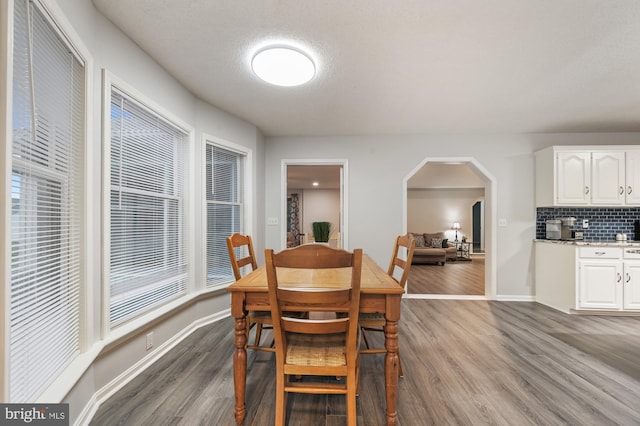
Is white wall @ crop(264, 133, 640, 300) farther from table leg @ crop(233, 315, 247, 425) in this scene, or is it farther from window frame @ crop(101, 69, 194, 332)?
table leg @ crop(233, 315, 247, 425)

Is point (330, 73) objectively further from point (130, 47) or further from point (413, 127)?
point (413, 127)

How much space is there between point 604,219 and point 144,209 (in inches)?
222

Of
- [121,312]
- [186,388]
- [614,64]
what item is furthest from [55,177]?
[614,64]

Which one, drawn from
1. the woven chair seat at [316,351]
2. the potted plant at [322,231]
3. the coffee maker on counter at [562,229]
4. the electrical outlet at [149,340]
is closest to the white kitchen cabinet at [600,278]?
the coffee maker on counter at [562,229]

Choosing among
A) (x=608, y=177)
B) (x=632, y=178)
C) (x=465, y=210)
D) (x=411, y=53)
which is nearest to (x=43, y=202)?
(x=411, y=53)

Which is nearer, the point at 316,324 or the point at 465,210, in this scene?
the point at 316,324

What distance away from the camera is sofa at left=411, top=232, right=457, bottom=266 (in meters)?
7.06

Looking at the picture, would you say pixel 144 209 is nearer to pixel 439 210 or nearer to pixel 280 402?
pixel 280 402

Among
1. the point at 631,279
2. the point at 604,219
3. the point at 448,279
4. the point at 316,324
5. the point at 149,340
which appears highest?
the point at 604,219

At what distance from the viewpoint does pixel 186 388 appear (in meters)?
1.74

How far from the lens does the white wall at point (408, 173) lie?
3736 mm

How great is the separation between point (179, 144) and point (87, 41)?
1.11 meters

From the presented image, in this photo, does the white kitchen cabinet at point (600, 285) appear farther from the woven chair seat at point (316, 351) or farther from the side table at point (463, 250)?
the side table at point (463, 250)

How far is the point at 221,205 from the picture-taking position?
Answer: 10.2 feet
